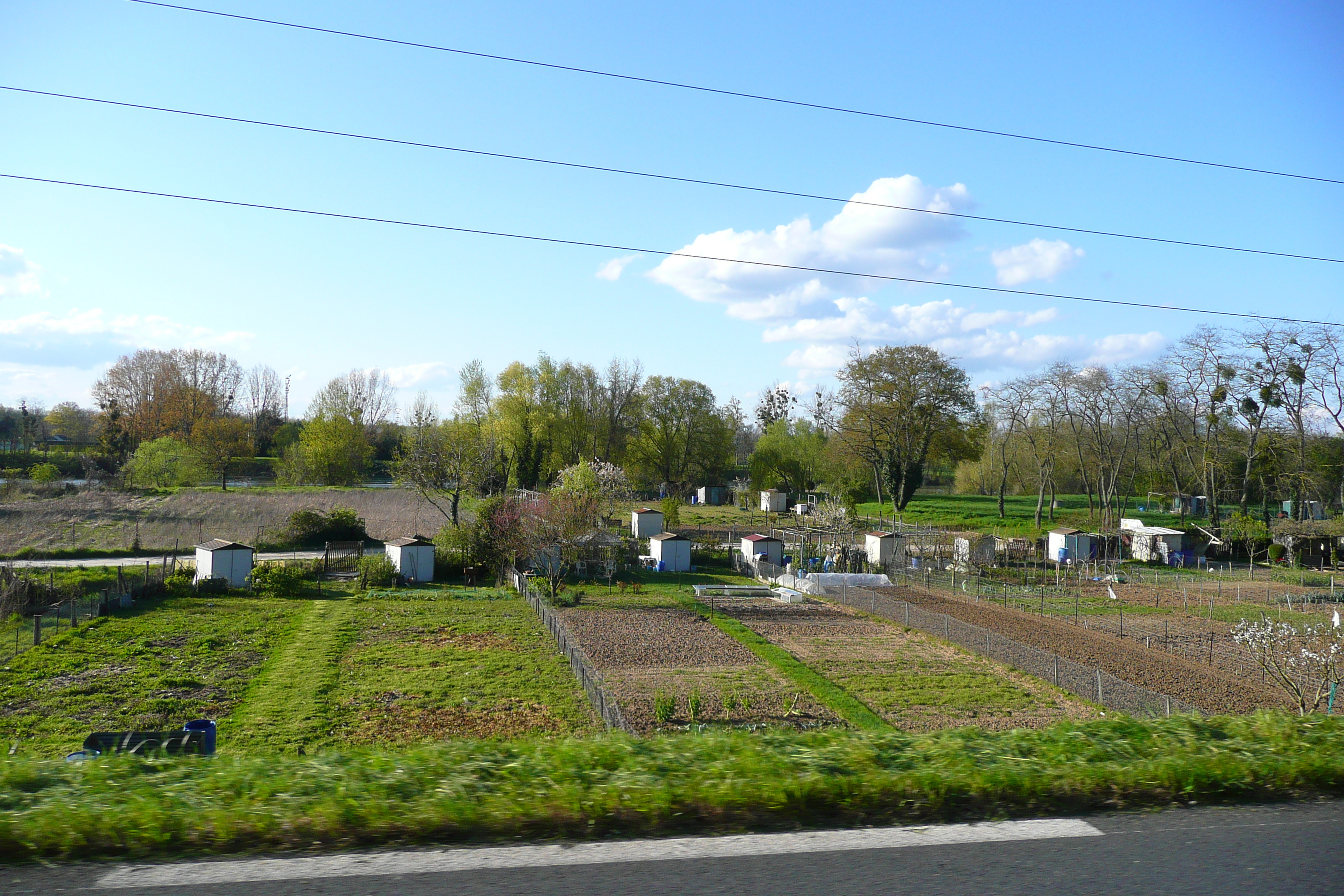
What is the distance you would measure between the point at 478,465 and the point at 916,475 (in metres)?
31.5

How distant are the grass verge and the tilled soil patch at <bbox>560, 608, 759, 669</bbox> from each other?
17.2m

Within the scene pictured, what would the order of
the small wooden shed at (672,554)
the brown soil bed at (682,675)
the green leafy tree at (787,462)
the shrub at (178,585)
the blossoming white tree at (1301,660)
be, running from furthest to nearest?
the green leafy tree at (787,462)
the small wooden shed at (672,554)
the shrub at (178,585)
the brown soil bed at (682,675)
the blossoming white tree at (1301,660)

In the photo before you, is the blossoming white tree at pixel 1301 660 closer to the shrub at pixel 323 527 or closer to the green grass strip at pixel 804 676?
the green grass strip at pixel 804 676

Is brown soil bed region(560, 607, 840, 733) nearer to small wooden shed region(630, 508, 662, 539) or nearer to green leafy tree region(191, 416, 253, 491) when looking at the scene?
small wooden shed region(630, 508, 662, 539)

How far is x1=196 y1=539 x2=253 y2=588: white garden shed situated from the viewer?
104 feet

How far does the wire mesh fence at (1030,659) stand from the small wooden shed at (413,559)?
17692 millimetres

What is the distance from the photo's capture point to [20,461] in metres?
66.4

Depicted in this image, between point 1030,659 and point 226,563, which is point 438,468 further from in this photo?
point 1030,659

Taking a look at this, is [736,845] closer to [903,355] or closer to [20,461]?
[903,355]

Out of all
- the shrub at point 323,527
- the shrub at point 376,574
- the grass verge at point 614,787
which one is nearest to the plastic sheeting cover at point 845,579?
the shrub at point 376,574

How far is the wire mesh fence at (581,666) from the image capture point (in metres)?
16.5

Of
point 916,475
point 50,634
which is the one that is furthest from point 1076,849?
point 916,475

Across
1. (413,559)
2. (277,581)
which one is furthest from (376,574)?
(277,581)

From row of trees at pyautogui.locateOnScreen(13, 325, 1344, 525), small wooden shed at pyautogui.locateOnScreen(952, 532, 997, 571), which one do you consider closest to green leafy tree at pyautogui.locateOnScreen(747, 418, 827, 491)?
row of trees at pyautogui.locateOnScreen(13, 325, 1344, 525)
